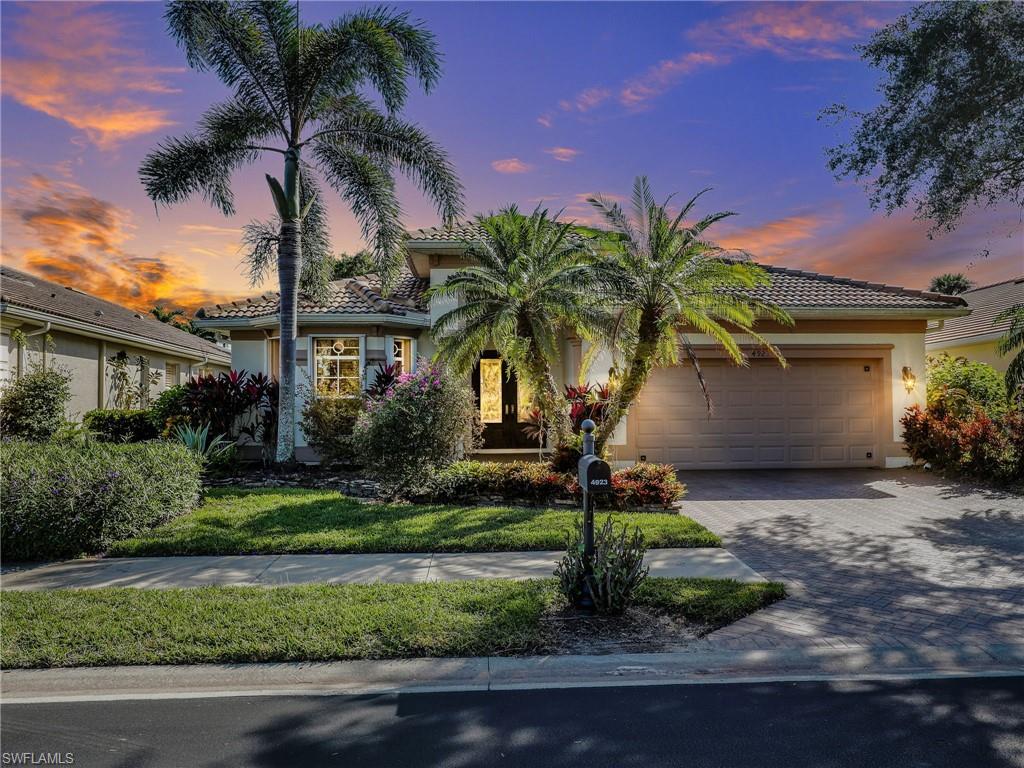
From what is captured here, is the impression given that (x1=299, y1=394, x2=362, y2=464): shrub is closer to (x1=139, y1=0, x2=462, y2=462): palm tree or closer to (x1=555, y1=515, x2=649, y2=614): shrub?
(x1=139, y1=0, x2=462, y2=462): palm tree

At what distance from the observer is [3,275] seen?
16.7m

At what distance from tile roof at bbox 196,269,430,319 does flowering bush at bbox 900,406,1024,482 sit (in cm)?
1173

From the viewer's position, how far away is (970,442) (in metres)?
11.8

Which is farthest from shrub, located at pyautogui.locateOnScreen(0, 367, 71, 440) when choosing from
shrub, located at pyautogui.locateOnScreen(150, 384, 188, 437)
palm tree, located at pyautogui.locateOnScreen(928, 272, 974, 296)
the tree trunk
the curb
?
palm tree, located at pyautogui.locateOnScreen(928, 272, 974, 296)

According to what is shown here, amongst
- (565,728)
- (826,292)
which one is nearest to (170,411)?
(565,728)

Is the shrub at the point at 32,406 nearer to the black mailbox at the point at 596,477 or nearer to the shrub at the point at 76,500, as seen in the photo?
the shrub at the point at 76,500

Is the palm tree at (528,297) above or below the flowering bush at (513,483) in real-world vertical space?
above

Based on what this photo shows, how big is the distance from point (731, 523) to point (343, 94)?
478 inches

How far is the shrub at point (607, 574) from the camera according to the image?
16.4 ft

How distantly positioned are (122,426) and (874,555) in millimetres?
15807

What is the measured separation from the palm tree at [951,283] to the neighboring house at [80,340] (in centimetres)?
3793

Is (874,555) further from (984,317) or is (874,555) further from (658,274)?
(984,317)

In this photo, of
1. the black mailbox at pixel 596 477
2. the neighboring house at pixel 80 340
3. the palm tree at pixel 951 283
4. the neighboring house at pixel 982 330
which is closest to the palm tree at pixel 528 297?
the black mailbox at pixel 596 477

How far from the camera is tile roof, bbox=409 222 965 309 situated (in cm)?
1376
